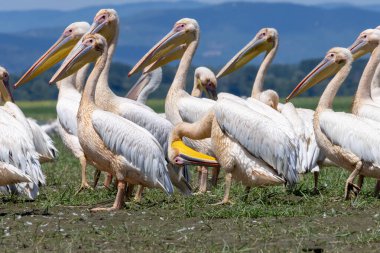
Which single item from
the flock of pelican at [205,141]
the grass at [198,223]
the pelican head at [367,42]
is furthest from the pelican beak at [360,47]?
the grass at [198,223]

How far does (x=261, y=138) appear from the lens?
722 centimetres

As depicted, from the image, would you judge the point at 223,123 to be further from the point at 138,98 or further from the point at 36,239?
the point at 138,98

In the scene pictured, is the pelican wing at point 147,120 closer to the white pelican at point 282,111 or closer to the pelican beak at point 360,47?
the white pelican at point 282,111

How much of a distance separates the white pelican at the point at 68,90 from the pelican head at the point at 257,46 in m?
1.72

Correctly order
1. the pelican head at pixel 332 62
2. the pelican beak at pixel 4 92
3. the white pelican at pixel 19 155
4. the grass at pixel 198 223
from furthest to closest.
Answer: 1. the pelican beak at pixel 4 92
2. the pelican head at pixel 332 62
3. the white pelican at pixel 19 155
4. the grass at pixel 198 223

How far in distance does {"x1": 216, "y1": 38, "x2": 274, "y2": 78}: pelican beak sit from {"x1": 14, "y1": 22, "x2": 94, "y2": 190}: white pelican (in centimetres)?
168

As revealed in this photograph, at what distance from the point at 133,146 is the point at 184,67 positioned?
8.37 feet

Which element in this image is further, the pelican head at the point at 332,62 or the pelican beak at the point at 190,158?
the pelican head at the point at 332,62

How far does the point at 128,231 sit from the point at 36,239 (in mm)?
558

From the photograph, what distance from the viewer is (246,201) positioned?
718 cm

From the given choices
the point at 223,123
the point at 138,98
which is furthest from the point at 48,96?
the point at 223,123

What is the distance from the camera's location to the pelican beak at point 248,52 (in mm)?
10469

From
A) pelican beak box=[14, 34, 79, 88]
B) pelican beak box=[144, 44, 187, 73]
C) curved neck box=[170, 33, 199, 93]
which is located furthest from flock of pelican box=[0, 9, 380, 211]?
pelican beak box=[144, 44, 187, 73]

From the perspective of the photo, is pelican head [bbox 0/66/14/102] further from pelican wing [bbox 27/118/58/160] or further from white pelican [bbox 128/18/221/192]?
white pelican [bbox 128/18/221/192]
